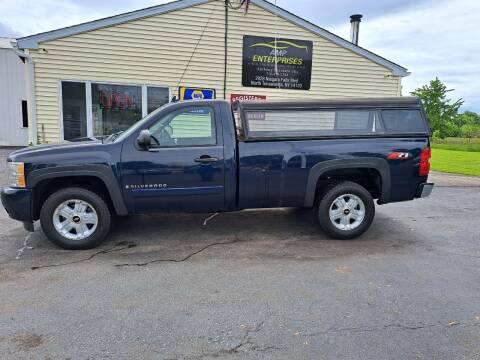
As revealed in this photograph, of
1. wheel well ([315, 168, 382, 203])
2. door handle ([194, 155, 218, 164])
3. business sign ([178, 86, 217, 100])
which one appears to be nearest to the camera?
door handle ([194, 155, 218, 164])

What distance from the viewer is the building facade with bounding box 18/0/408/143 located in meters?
10.7

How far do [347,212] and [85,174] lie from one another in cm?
344

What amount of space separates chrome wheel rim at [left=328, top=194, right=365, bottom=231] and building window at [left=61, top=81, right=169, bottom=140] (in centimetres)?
817

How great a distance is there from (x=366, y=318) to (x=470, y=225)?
3.98 metres

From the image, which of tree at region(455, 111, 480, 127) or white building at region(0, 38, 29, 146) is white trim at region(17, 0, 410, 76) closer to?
white building at region(0, 38, 29, 146)

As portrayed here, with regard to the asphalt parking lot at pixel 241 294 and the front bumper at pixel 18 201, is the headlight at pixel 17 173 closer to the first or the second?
the front bumper at pixel 18 201

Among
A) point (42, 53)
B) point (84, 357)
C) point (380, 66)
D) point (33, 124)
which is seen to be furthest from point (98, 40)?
point (84, 357)

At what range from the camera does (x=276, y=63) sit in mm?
12070

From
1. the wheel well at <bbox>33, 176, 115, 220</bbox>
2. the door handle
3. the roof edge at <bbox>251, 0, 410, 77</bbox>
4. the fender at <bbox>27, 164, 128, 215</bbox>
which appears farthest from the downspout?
the door handle

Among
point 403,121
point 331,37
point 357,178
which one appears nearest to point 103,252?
point 357,178

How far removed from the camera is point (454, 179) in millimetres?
10961

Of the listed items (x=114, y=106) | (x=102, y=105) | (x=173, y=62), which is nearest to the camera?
(x=102, y=105)

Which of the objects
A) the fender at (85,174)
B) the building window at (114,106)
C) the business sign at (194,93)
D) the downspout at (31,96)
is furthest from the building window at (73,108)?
the fender at (85,174)

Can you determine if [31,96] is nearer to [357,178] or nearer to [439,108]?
[357,178]
